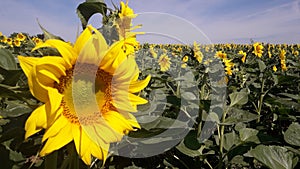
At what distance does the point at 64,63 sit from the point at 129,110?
0.21m

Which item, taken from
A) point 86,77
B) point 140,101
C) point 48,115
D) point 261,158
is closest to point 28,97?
point 48,115

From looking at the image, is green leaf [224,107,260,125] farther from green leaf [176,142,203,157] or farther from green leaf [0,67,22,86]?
green leaf [0,67,22,86]

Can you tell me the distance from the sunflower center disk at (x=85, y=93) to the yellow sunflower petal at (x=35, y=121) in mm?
81

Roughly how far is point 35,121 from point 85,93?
0.18 metres

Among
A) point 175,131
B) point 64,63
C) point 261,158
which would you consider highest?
point 64,63

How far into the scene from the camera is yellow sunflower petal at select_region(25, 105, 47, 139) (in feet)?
2.20

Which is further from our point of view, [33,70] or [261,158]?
[261,158]

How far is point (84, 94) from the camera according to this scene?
83cm

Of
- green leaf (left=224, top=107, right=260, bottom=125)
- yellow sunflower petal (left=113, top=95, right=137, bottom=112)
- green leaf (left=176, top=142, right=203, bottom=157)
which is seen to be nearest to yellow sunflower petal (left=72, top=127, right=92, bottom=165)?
yellow sunflower petal (left=113, top=95, right=137, bottom=112)

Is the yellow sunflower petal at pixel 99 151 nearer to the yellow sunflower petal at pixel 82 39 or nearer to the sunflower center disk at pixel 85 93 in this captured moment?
the sunflower center disk at pixel 85 93

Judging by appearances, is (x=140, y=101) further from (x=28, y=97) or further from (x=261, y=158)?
(x=261, y=158)

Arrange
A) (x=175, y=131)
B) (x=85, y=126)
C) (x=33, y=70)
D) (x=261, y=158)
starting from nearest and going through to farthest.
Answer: (x=33, y=70)
(x=85, y=126)
(x=175, y=131)
(x=261, y=158)

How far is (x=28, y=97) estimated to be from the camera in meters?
0.71

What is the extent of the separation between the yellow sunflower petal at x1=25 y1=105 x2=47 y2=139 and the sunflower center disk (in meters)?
0.08
